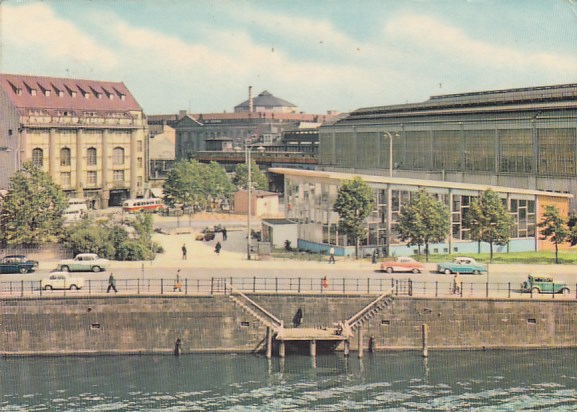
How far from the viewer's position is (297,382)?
145 ft

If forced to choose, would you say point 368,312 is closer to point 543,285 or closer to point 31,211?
point 543,285

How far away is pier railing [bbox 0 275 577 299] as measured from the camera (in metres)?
50.0

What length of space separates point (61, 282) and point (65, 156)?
5108 centimetres

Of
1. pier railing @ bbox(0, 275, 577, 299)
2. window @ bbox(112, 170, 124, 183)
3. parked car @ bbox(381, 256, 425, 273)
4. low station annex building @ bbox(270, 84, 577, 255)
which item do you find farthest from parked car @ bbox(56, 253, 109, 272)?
window @ bbox(112, 170, 124, 183)

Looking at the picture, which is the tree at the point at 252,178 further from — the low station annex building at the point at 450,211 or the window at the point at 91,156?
the low station annex building at the point at 450,211

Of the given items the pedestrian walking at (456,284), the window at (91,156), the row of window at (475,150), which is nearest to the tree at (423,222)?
the pedestrian walking at (456,284)

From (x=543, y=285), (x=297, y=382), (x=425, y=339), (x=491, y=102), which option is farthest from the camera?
(x=491, y=102)

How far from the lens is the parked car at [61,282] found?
166ft

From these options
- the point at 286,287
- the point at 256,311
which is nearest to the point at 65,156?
the point at 286,287

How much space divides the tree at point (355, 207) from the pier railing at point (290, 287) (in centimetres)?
1001

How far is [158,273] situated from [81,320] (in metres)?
7.38

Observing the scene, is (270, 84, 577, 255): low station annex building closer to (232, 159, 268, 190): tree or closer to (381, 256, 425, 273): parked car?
(381, 256, 425, 273): parked car

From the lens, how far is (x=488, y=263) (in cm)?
6000

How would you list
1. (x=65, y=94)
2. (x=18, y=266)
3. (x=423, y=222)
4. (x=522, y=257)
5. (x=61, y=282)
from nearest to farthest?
1. (x=61, y=282)
2. (x=18, y=266)
3. (x=423, y=222)
4. (x=522, y=257)
5. (x=65, y=94)
